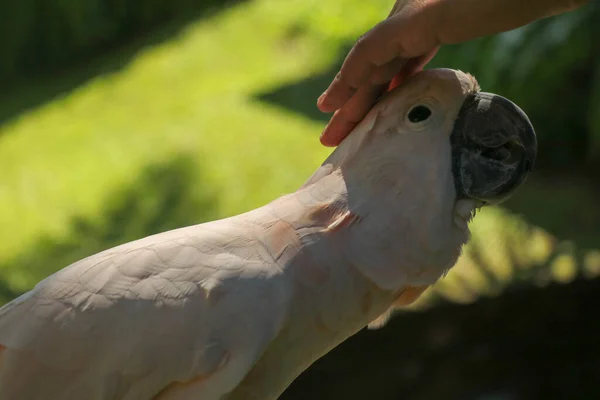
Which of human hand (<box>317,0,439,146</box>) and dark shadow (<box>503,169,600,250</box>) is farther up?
human hand (<box>317,0,439,146</box>)

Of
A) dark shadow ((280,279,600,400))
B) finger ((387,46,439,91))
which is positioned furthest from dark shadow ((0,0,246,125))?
finger ((387,46,439,91))

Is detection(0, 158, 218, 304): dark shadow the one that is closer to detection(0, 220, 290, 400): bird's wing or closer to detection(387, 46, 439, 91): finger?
detection(0, 220, 290, 400): bird's wing

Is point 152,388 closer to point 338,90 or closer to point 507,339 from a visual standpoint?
point 338,90

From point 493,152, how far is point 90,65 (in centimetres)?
531

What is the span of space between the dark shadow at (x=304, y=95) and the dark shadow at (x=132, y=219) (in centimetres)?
96

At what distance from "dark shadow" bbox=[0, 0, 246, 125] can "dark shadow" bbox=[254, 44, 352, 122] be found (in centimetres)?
141

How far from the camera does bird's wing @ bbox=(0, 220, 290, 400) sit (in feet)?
3.97

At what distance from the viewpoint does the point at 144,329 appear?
1213 mm

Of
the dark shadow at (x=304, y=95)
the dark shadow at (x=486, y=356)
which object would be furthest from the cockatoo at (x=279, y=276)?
the dark shadow at (x=304, y=95)

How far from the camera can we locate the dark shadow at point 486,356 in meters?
2.77

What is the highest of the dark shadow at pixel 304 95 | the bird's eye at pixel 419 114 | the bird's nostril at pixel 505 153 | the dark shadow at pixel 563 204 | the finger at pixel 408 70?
the finger at pixel 408 70

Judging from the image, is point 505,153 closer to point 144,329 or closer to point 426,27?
point 426,27

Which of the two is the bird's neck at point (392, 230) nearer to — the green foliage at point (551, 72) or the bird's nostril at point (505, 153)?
the bird's nostril at point (505, 153)

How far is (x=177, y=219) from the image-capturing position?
3922mm
